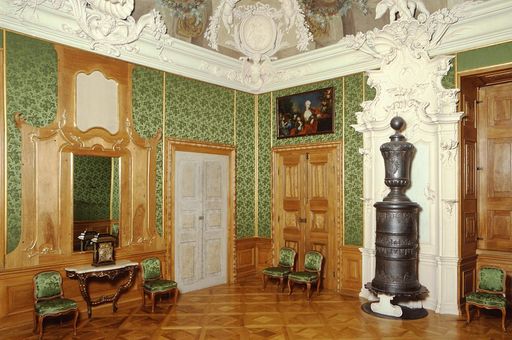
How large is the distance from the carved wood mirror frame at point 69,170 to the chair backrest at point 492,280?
4.97 meters

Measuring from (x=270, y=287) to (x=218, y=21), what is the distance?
4997mm

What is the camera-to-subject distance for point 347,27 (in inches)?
284

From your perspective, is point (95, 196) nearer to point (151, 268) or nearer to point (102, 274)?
point (102, 274)

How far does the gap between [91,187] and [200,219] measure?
7.20 feet

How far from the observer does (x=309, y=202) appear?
7.92m

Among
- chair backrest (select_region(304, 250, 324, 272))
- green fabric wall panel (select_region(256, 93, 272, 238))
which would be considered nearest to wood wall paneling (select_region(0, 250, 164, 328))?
chair backrest (select_region(304, 250, 324, 272))

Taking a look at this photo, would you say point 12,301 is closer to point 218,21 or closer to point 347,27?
point 218,21

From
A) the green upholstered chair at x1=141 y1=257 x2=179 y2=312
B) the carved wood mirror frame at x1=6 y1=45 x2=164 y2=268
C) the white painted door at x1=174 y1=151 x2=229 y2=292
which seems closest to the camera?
the carved wood mirror frame at x1=6 y1=45 x2=164 y2=268

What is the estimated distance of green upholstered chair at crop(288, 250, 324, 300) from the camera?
22.7 feet

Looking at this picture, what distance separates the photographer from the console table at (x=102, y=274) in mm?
5688

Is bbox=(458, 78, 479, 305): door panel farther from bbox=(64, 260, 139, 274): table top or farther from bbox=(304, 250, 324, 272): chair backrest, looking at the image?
bbox=(64, 260, 139, 274): table top

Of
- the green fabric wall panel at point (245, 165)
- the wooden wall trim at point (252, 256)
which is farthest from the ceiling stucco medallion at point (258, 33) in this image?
the wooden wall trim at point (252, 256)

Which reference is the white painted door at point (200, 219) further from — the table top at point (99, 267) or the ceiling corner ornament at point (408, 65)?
the ceiling corner ornament at point (408, 65)

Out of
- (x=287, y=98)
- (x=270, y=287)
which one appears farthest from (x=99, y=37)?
(x=270, y=287)
